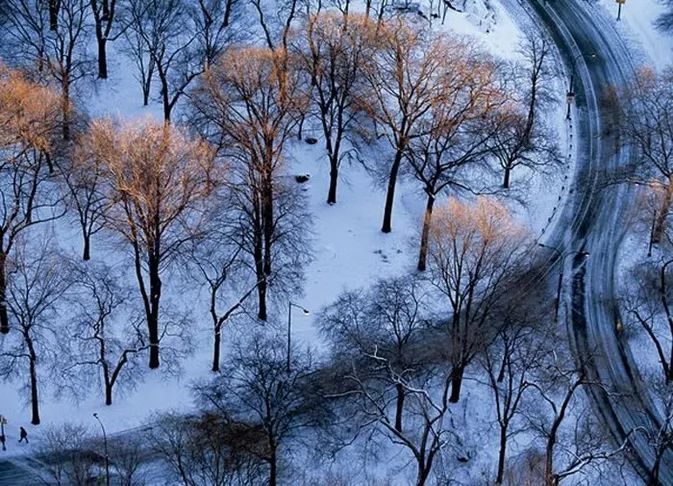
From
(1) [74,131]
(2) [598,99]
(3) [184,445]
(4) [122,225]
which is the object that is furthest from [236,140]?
(2) [598,99]

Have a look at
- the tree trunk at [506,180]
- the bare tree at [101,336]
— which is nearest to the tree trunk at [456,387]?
the bare tree at [101,336]

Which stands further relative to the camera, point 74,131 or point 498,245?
point 74,131

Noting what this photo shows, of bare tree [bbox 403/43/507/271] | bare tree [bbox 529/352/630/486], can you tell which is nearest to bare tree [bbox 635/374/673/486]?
bare tree [bbox 529/352/630/486]

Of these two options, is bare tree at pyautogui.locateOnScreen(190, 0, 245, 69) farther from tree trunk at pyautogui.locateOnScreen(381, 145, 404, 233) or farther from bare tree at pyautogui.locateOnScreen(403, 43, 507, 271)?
tree trunk at pyautogui.locateOnScreen(381, 145, 404, 233)

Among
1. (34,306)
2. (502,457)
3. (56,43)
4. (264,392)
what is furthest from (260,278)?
(56,43)

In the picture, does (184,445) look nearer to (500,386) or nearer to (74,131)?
(500,386)

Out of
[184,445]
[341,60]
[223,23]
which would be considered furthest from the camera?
[223,23]

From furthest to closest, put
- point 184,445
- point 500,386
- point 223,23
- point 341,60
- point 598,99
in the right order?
point 598,99 < point 223,23 < point 341,60 < point 500,386 < point 184,445

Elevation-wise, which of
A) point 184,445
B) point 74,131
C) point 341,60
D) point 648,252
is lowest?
point 184,445
